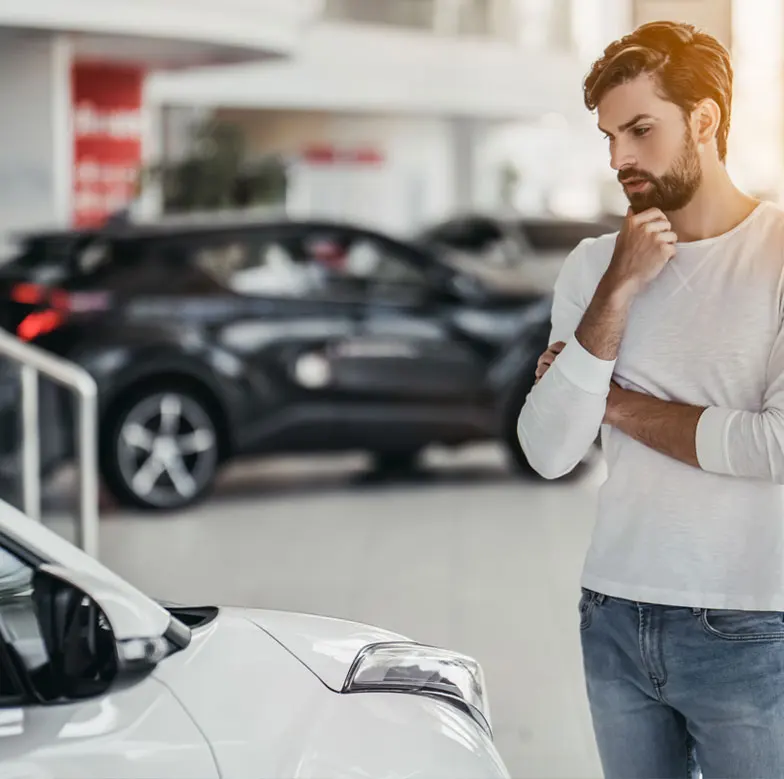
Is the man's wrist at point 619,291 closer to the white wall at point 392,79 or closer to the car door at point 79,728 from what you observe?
the car door at point 79,728

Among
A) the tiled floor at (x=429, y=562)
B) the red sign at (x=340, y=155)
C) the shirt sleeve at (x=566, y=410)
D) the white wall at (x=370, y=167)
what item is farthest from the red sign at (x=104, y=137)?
the shirt sleeve at (x=566, y=410)

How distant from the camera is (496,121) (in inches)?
1319

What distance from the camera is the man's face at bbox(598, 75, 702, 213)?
2572 mm

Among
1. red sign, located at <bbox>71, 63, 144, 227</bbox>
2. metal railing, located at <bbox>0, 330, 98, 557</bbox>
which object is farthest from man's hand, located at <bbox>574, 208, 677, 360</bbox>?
red sign, located at <bbox>71, 63, 144, 227</bbox>

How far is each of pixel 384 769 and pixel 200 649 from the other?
0.34 m

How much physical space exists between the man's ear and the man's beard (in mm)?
18

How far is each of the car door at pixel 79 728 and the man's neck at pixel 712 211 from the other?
42.4 inches

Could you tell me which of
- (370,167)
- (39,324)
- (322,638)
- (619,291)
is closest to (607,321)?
(619,291)

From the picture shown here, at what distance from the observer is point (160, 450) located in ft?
30.5

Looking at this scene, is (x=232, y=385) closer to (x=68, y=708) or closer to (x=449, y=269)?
(x=449, y=269)

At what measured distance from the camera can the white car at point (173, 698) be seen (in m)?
2.25

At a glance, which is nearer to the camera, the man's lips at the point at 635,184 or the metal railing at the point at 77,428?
the man's lips at the point at 635,184

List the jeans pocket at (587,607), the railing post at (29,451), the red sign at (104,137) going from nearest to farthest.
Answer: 1. the jeans pocket at (587,607)
2. the railing post at (29,451)
3. the red sign at (104,137)

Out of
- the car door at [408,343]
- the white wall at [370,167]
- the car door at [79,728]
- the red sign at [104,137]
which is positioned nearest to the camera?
the car door at [79,728]
